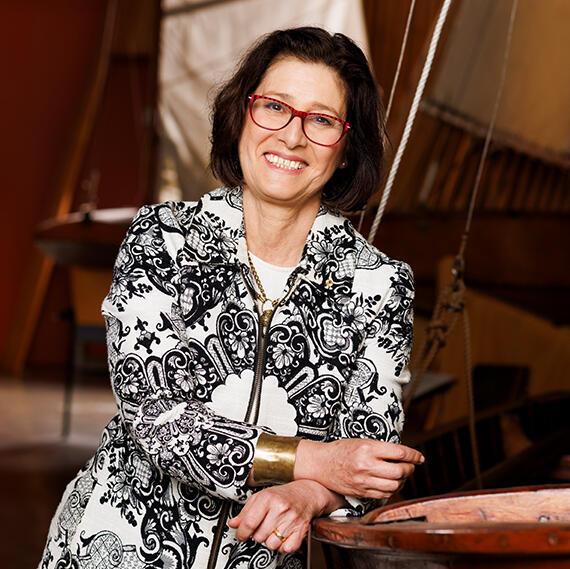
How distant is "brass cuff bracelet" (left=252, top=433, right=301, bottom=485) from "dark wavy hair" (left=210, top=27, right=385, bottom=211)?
0.43m

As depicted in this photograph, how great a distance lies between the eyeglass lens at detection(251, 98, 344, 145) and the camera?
5.10 ft

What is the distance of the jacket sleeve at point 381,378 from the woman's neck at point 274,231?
0.13m

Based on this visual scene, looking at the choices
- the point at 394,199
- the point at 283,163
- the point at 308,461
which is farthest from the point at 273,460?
the point at 394,199

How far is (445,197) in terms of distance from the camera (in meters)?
6.29

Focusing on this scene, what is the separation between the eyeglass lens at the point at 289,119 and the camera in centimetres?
155

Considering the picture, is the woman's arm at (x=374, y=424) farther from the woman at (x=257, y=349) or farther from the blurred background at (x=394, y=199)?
the blurred background at (x=394, y=199)

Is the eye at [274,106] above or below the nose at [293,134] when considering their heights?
above

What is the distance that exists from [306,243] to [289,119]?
0.53 ft

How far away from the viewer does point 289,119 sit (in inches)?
61.0

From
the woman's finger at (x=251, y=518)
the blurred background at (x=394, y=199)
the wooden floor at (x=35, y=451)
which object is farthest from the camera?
the blurred background at (x=394, y=199)

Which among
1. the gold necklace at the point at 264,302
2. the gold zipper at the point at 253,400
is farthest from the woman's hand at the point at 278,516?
the gold necklace at the point at 264,302

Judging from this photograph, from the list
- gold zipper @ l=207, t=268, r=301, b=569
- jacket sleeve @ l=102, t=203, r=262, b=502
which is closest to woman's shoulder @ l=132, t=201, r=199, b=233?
jacket sleeve @ l=102, t=203, r=262, b=502

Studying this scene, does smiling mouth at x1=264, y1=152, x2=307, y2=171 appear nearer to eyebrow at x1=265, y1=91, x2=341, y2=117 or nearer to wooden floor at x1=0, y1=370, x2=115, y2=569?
eyebrow at x1=265, y1=91, x2=341, y2=117

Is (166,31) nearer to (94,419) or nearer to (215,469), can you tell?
(94,419)
